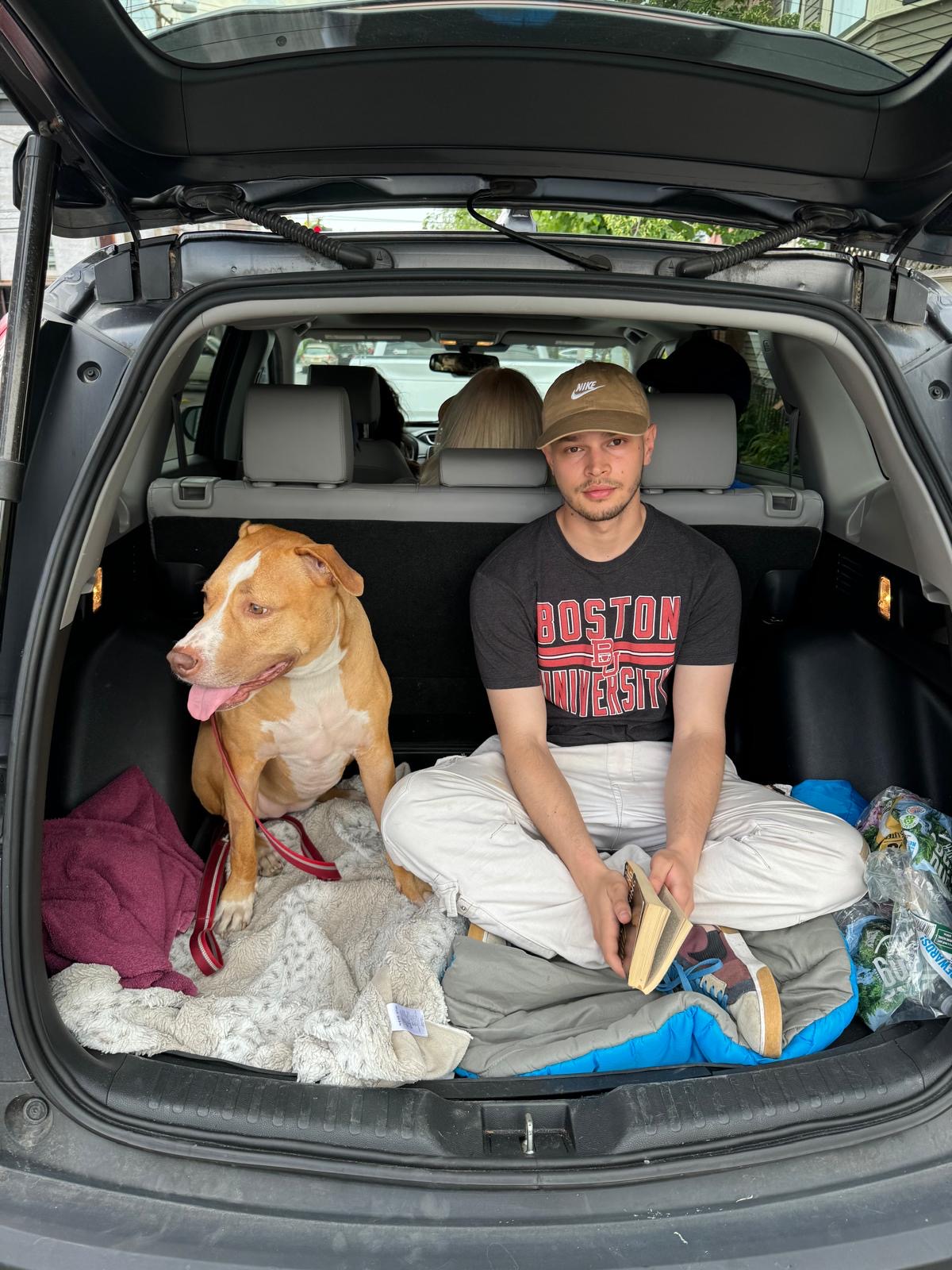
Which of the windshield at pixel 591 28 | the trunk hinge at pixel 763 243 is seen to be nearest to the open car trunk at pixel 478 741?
the trunk hinge at pixel 763 243

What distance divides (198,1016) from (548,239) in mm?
1849

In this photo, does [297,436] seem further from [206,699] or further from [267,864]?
[267,864]

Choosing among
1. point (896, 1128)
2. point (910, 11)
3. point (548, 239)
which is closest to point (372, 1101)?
point (896, 1128)

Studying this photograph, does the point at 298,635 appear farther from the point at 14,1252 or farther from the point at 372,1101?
the point at 14,1252

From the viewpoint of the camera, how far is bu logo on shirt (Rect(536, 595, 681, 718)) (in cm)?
255

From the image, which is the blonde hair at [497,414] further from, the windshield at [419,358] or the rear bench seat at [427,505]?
the windshield at [419,358]

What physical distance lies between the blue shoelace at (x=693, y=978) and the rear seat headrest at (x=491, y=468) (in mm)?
1405

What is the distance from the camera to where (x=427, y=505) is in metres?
2.76

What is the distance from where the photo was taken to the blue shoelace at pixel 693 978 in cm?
209

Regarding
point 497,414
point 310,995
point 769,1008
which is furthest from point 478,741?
point 769,1008

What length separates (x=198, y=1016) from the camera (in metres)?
1.99

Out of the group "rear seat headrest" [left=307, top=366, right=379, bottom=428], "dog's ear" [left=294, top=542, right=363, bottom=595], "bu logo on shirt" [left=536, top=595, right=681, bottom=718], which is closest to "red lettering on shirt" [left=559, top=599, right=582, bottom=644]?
"bu logo on shirt" [left=536, top=595, right=681, bottom=718]

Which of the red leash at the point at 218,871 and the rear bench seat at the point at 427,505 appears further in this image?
the rear bench seat at the point at 427,505

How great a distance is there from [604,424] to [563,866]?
110 cm
